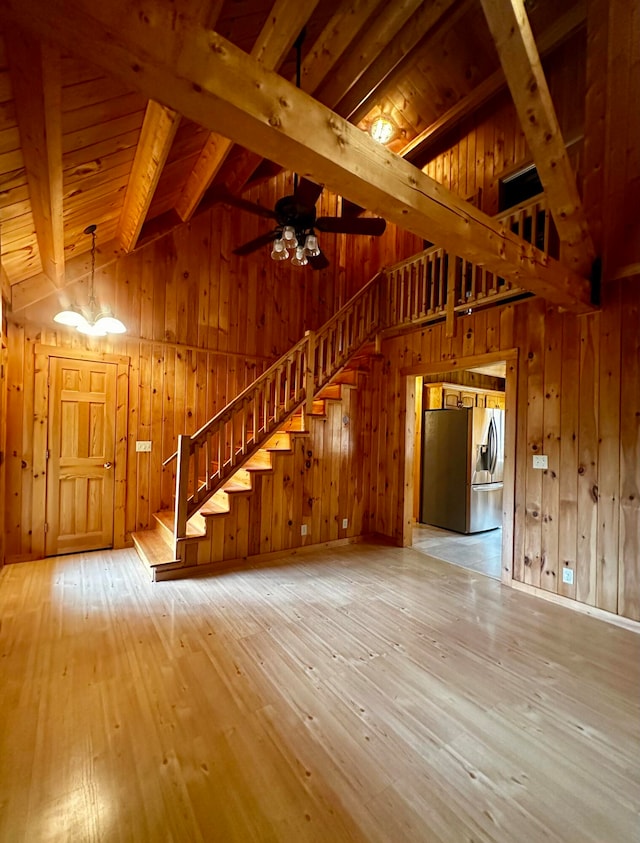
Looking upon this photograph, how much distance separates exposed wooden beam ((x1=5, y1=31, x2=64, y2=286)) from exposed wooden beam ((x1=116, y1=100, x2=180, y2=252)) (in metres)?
0.47

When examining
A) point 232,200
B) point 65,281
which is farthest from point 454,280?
point 65,281

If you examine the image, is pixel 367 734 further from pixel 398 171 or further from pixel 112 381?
pixel 112 381

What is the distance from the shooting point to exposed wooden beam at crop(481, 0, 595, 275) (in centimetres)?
215

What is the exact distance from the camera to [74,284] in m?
4.32

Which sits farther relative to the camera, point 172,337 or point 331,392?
point 331,392

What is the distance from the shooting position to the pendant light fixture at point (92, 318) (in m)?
3.71

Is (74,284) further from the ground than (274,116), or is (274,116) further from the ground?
(74,284)

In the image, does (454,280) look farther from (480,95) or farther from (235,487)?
(235,487)

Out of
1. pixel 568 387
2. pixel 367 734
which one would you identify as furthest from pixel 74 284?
pixel 568 387

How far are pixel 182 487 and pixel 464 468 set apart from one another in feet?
13.5

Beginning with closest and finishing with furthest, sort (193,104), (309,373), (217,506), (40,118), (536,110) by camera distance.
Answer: (193,104) < (40,118) < (536,110) < (217,506) < (309,373)

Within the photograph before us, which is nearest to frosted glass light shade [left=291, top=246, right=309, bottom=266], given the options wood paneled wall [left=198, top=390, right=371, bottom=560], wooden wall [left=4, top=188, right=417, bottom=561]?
wood paneled wall [left=198, top=390, right=371, bottom=560]

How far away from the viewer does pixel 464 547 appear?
16.7 feet

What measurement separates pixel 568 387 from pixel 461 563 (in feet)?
7.64
